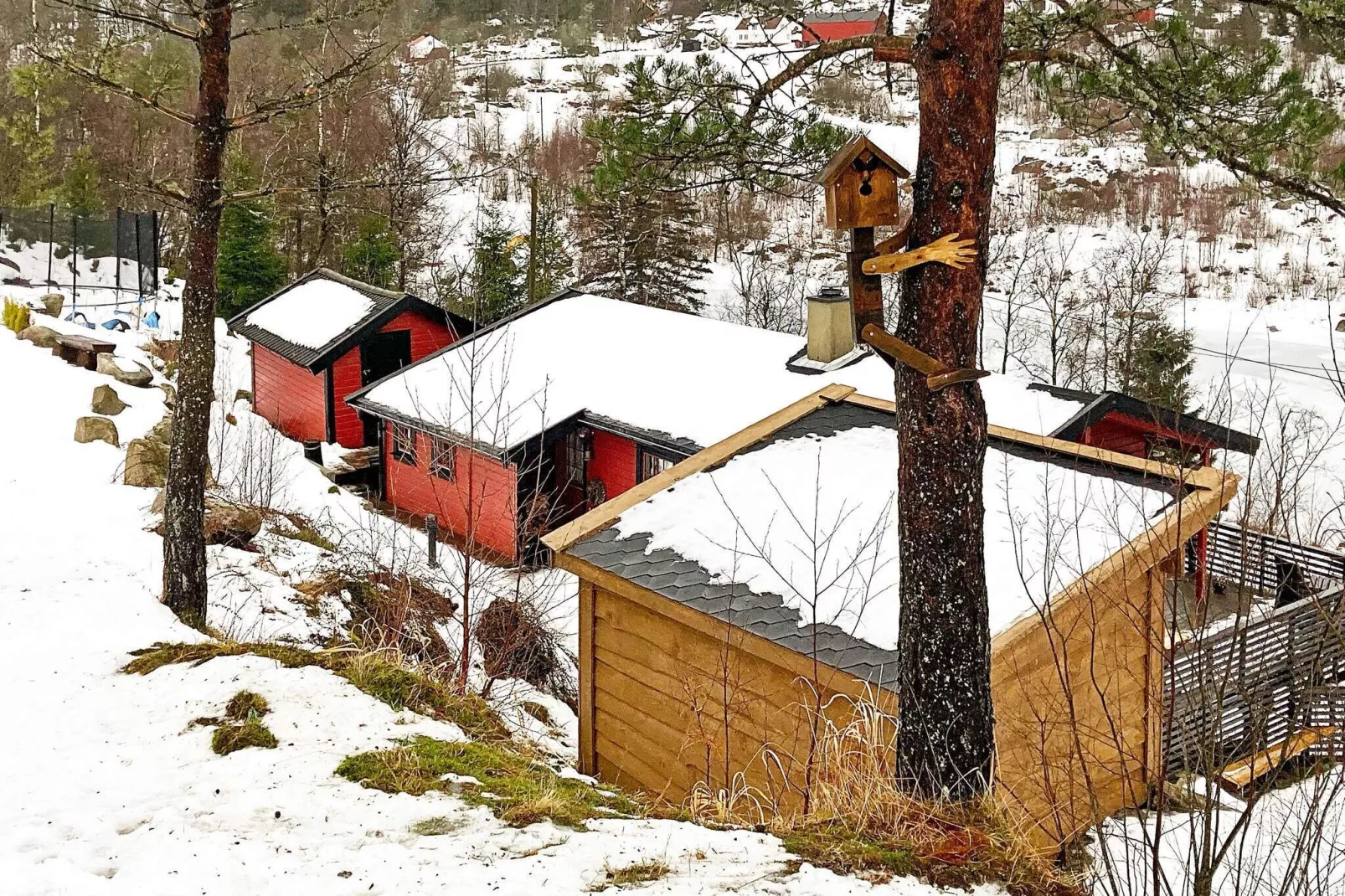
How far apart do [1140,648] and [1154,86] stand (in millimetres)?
3802

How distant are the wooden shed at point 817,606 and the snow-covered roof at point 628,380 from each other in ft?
20.4

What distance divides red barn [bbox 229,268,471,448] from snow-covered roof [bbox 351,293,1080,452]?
9.29ft

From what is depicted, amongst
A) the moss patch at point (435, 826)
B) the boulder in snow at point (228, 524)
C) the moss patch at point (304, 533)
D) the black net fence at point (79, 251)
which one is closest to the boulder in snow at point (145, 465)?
the boulder in snow at point (228, 524)

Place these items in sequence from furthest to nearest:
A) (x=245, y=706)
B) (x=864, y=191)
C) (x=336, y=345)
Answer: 1. (x=336, y=345)
2. (x=245, y=706)
3. (x=864, y=191)

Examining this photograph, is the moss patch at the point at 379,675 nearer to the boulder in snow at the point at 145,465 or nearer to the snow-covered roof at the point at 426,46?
the boulder in snow at the point at 145,465

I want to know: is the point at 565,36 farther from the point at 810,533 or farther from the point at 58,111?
the point at 810,533

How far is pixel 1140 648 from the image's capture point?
24.3 ft

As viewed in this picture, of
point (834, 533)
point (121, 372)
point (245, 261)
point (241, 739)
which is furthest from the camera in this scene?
point (245, 261)

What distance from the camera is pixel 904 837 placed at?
426 cm

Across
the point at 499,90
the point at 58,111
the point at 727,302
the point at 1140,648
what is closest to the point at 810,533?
the point at 1140,648

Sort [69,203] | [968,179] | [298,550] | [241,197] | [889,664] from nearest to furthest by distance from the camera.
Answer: [968,179] → [889,664] → [241,197] → [298,550] → [69,203]

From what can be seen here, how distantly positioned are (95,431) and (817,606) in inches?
493

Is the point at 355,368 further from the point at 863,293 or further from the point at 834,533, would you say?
the point at 863,293

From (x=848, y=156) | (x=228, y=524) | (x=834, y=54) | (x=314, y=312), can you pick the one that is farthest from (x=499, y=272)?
(x=848, y=156)
